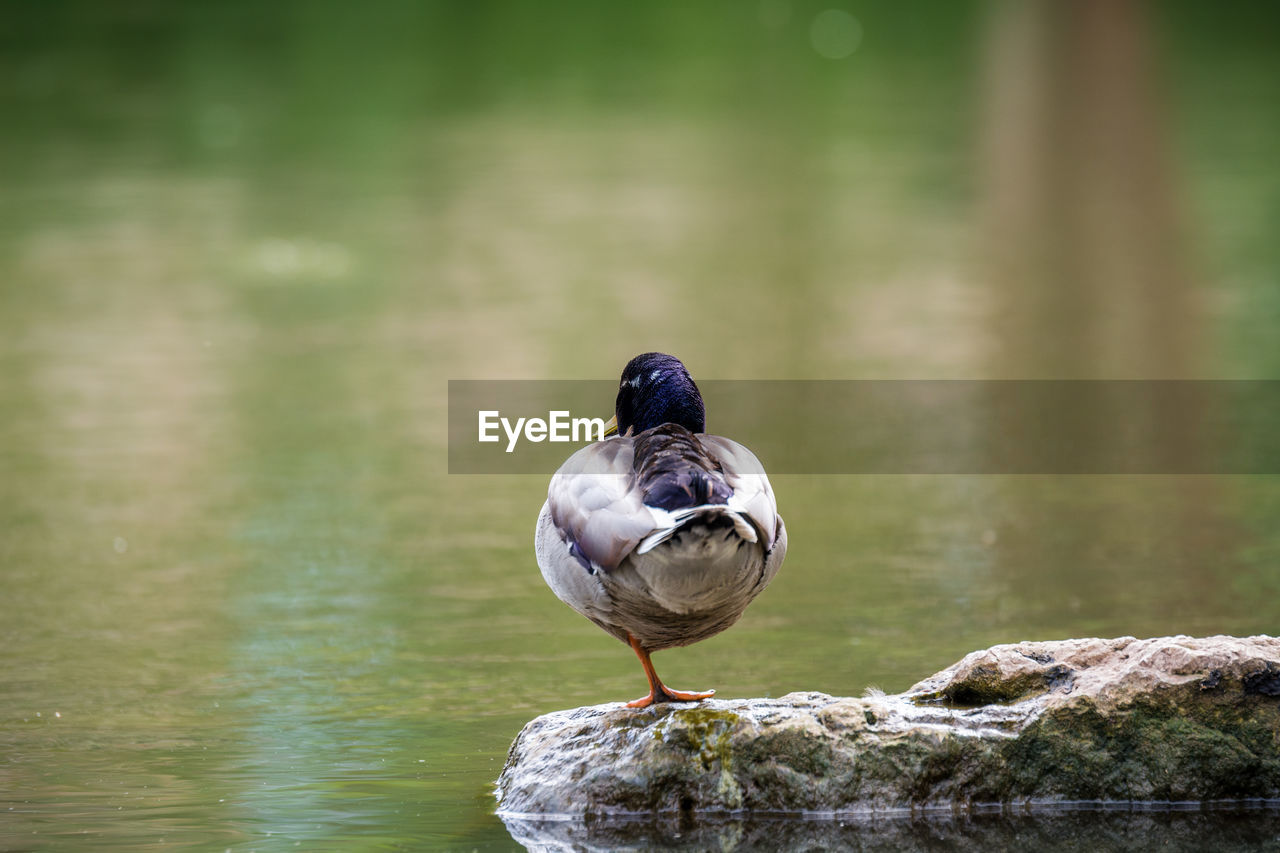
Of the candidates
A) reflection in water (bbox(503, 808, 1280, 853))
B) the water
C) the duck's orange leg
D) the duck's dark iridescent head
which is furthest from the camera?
the water

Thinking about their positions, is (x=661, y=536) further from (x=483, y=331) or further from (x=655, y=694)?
(x=483, y=331)

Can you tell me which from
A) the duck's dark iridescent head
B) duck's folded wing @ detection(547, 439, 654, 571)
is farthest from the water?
the duck's dark iridescent head

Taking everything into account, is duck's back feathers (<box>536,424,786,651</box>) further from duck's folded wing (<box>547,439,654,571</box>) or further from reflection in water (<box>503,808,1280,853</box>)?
reflection in water (<box>503,808,1280,853</box>)

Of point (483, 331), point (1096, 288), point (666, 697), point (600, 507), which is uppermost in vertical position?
point (1096, 288)

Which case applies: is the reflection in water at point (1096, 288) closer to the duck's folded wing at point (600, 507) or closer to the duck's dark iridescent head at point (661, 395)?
the duck's dark iridescent head at point (661, 395)

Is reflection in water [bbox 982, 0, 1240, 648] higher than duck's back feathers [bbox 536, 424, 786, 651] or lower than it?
higher

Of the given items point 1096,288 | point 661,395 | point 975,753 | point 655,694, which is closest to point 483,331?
point 1096,288

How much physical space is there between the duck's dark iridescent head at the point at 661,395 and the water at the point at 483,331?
1206 mm

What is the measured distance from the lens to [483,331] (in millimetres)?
15070

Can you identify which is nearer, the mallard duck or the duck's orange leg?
the mallard duck

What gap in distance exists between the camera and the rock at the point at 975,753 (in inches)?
194

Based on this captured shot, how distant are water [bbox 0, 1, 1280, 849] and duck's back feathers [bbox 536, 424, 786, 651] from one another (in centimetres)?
62

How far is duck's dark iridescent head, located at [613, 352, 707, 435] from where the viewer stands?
5.46 m

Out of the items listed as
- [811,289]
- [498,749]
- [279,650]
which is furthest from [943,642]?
[811,289]
